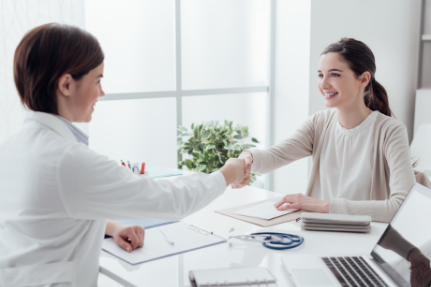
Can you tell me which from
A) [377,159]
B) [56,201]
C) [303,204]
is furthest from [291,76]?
[56,201]

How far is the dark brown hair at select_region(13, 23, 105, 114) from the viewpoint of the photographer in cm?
95

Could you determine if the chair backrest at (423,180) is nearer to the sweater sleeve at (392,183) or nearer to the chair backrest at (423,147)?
the sweater sleeve at (392,183)

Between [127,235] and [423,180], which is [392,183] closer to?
[423,180]

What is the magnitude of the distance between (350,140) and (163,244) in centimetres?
107

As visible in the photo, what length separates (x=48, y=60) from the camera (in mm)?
948

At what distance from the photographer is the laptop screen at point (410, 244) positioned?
0.92 meters

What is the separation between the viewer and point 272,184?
407 cm

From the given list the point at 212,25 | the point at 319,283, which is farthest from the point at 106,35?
the point at 319,283

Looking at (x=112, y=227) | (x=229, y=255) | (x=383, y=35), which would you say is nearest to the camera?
(x=229, y=255)

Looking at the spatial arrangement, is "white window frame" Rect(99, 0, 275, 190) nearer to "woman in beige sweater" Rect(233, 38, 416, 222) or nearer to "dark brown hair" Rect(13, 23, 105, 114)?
"woman in beige sweater" Rect(233, 38, 416, 222)

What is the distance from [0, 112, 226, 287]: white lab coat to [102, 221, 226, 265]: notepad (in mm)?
183

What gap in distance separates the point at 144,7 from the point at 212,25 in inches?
27.0

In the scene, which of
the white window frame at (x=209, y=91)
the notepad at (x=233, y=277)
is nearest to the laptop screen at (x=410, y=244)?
the notepad at (x=233, y=277)

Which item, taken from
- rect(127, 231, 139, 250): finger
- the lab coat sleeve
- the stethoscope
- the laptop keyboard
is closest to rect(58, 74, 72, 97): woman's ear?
the lab coat sleeve
